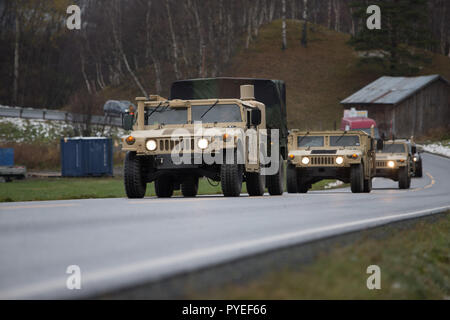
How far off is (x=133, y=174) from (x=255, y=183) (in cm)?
290

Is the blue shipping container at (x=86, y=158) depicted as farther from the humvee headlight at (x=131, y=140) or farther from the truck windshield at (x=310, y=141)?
the humvee headlight at (x=131, y=140)

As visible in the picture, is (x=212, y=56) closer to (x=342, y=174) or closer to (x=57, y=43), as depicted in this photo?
(x=57, y=43)

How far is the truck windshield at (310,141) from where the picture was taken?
22.0 metres

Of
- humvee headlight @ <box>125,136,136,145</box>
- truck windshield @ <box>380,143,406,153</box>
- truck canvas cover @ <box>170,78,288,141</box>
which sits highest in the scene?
truck canvas cover @ <box>170,78,288,141</box>

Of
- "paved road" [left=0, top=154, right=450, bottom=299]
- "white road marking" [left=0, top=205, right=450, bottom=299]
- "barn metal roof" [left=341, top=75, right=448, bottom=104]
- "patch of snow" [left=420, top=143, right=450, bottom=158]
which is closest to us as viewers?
"white road marking" [left=0, top=205, right=450, bottom=299]

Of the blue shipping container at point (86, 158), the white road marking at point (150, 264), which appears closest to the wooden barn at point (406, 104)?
the blue shipping container at point (86, 158)

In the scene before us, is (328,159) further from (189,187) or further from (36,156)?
(36,156)

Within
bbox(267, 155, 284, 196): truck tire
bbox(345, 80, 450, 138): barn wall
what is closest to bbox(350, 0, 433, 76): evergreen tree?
bbox(345, 80, 450, 138): barn wall

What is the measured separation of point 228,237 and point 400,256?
1672 millimetres

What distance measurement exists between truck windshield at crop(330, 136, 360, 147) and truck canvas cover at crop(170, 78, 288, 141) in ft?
8.48

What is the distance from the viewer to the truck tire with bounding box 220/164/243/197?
1497 cm

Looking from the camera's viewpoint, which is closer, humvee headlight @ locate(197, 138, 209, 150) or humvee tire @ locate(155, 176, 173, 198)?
humvee headlight @ locate(197, 138, 209, 150)

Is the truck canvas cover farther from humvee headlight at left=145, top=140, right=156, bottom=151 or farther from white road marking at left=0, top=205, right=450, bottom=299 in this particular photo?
white road marking at left=0, top=205, right=450, bottom=299

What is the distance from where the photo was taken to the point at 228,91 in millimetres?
19766
